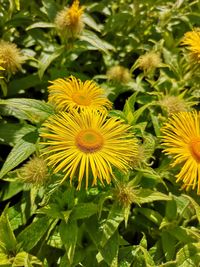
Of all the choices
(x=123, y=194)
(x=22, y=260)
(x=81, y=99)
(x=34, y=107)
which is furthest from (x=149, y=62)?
(x=22, y=260)

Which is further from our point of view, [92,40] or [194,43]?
[92,40]

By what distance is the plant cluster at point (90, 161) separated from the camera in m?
1.55

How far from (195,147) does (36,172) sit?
616mm

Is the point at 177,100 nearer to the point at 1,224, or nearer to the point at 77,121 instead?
the point at 77,121

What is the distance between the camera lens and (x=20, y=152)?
5.80 feet

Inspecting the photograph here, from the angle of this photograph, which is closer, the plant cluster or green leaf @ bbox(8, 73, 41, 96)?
the plant cluster

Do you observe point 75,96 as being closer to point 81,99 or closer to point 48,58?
point 81,99

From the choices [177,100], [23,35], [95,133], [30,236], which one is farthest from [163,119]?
[23,35]

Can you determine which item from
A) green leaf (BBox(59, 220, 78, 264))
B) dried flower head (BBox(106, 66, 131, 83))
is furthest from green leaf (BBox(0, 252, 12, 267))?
dried flower head (BBox(106, 66, 131, 83))

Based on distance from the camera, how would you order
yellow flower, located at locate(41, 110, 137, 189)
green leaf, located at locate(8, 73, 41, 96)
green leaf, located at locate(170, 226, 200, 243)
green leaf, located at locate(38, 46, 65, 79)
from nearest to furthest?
yellow flower, located at locate(41, 110, 137, 189)
green leaf, located at locate(170, 226, 200, 243)
green leaf, located at locate(38, 46, 65, 79)
green leaf, located at locate(8, 73, 41, 96)

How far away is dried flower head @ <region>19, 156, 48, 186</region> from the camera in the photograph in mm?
1533

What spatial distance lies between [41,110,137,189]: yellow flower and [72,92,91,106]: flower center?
7 cm

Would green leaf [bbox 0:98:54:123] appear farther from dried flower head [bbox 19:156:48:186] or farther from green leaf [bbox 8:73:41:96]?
green leaf [bbox 8:73:41:96]

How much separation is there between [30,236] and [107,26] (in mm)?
1402
